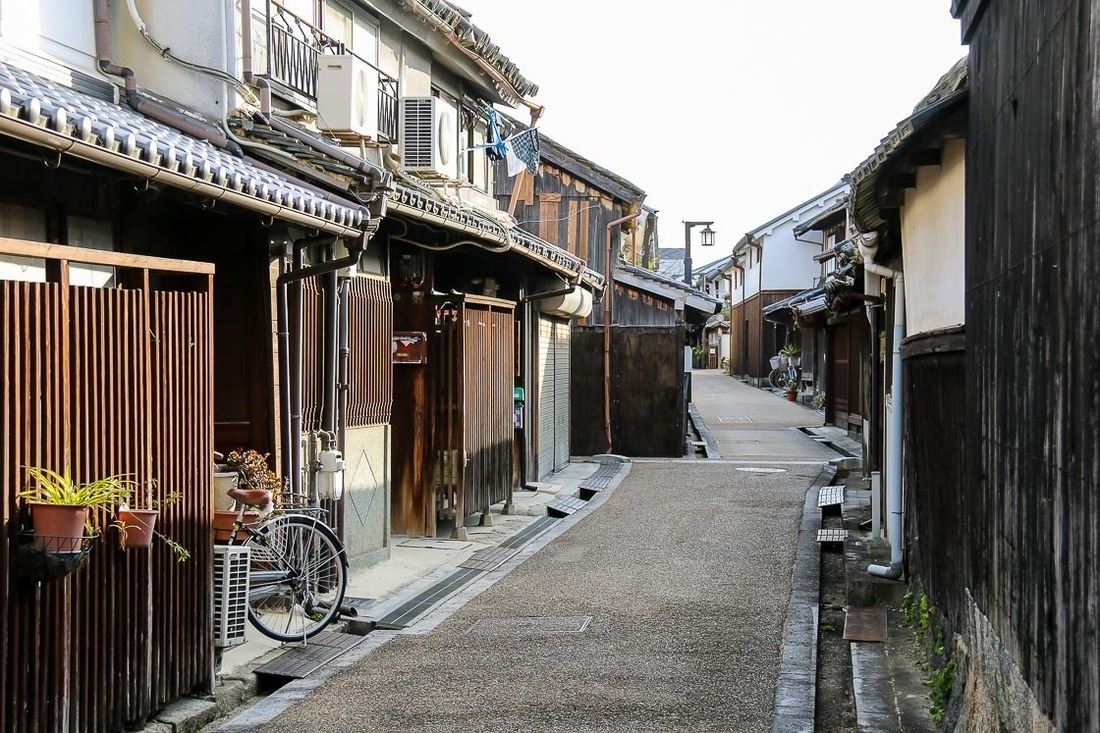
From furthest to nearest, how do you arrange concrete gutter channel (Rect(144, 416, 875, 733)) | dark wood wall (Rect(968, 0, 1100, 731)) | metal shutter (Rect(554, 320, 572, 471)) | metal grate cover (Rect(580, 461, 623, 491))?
1. metal shutter (Rect(554, 320, 572, 471))
2. metal grate cover (Rect(580, 461, 623, 491))
3. concrete gutter channel (Rect(144, 416, 875, 733))
4. dark wood wall (Rect(968, 0, 1100, 731))

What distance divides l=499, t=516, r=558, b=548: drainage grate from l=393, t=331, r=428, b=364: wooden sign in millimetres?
2544

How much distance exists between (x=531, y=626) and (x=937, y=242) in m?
4.58

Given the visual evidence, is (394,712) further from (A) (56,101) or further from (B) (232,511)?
(A) (56,101)

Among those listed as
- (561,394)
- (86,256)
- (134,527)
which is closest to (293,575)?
(134,527)

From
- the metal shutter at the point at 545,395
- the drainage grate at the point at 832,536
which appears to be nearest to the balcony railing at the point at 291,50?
the drainage grate at the point at 832,536

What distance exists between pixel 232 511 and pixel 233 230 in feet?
8.00

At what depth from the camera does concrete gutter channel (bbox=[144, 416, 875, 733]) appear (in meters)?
7.09

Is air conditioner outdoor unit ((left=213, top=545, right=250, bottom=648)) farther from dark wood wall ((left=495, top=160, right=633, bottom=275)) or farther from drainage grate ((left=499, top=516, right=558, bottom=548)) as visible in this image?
dark wood wall ((left=495, top=160, right=633, bottom=275))

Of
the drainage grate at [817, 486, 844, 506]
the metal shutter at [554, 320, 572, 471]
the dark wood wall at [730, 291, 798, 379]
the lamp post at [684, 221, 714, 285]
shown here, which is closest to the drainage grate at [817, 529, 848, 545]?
the drainage grate at [817, 486, 844, 506]

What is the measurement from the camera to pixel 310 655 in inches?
344

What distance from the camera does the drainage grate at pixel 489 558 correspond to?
1266 cm

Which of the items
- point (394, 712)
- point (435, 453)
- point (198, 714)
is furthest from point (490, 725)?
point (435, 453)

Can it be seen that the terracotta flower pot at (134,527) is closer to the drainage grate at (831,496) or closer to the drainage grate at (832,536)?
the drainage grate at (832,536)

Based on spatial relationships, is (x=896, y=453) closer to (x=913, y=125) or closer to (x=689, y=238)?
(x=913, y=125)
